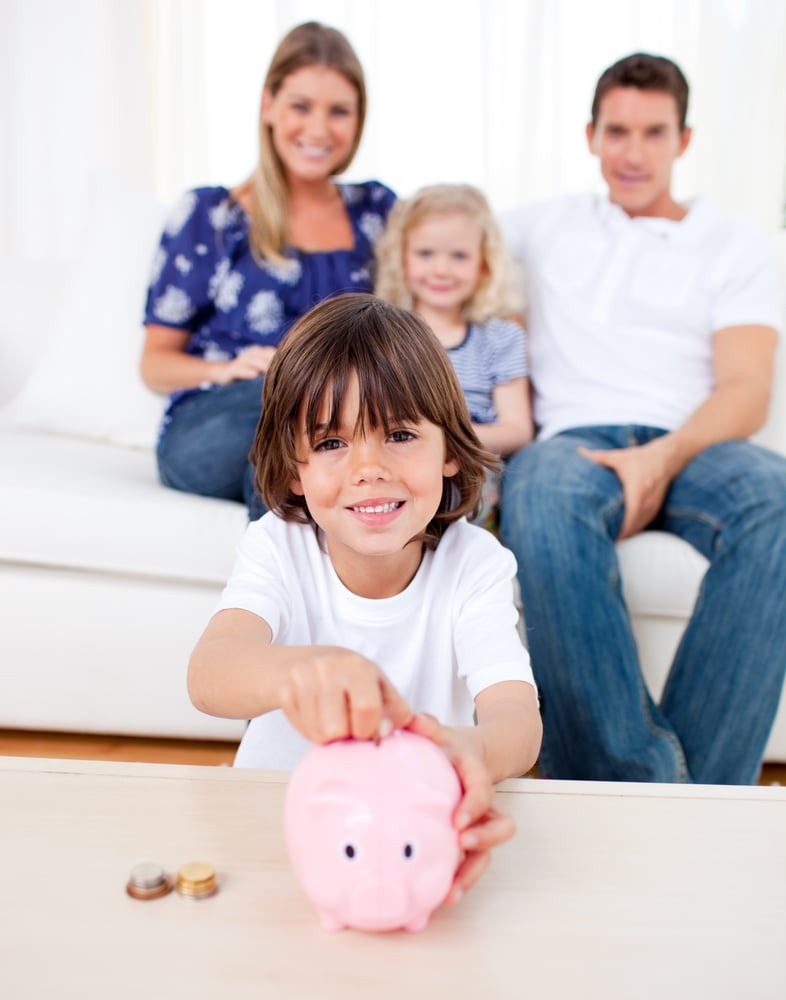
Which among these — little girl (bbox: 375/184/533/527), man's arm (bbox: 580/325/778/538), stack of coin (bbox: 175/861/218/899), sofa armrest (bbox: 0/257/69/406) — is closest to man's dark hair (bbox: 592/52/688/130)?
little girl (bbox: 375/184/533/527)

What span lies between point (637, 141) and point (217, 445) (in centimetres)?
92

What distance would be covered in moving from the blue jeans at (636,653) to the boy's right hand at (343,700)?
80 cm

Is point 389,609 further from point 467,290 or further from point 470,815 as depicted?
point 467,290

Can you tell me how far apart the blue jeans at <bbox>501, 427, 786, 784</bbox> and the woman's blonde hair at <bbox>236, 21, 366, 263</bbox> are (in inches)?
28.5

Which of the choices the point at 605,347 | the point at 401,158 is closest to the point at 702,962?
the point at 605,347

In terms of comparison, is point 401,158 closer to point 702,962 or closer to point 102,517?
point 102,517

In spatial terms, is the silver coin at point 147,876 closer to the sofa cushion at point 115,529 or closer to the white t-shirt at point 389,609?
the white t-shirt at point 389,609

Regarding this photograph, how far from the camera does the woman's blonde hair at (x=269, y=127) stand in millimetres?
1825

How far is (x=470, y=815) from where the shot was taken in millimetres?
623

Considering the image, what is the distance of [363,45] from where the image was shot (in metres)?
3.33

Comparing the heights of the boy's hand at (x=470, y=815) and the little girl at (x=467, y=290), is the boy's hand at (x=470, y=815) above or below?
below

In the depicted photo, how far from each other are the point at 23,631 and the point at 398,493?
0.95 metres

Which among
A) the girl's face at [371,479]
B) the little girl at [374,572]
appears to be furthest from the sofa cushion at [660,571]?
the girl's face at [371,479]

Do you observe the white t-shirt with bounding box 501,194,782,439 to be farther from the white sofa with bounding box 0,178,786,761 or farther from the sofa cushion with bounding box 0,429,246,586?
the sofa cushion with bounding box 0,429,246,586
